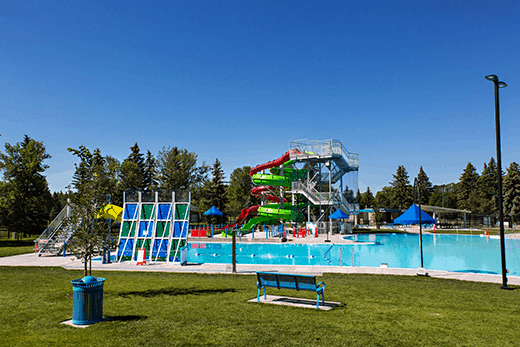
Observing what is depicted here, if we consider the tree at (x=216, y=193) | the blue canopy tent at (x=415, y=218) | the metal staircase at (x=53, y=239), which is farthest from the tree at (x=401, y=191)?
the metal staircase at (x=53, y=239)

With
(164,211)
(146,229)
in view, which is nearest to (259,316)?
(164,211)

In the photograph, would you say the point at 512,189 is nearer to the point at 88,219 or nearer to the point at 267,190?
the point at 267,190

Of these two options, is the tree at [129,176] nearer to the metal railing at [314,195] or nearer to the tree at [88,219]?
the metal railing at [314,195]

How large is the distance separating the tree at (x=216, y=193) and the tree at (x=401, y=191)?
3737 cm

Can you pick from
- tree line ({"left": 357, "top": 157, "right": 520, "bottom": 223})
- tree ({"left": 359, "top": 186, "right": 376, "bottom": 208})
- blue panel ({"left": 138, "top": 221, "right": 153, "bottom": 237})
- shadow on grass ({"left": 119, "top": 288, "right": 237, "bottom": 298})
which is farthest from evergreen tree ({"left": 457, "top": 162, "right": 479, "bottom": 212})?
shadow on grass ({"left": 119, "top": 288, "right": 237, "bottom": 298})

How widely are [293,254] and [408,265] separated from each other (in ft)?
27.6

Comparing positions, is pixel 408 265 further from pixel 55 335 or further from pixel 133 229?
pixel 55 335

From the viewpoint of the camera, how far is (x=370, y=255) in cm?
2675

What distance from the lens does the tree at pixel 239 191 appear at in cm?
7612

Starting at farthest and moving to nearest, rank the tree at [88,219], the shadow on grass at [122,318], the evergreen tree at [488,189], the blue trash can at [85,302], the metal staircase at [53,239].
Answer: the evergreen tree at [488,189], the metal staircase at [53,239], the tree at [88,219], the shadow on grass at [122,318], the blue trash can at [85,302]

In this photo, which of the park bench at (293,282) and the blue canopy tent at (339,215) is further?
the blue canopy tent at (339,215)

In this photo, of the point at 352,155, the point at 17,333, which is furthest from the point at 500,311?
the point at 352,155

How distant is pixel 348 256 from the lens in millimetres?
26484

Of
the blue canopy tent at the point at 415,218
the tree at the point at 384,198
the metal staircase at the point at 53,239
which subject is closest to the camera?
the blue canopy tent at the point at 415,218
